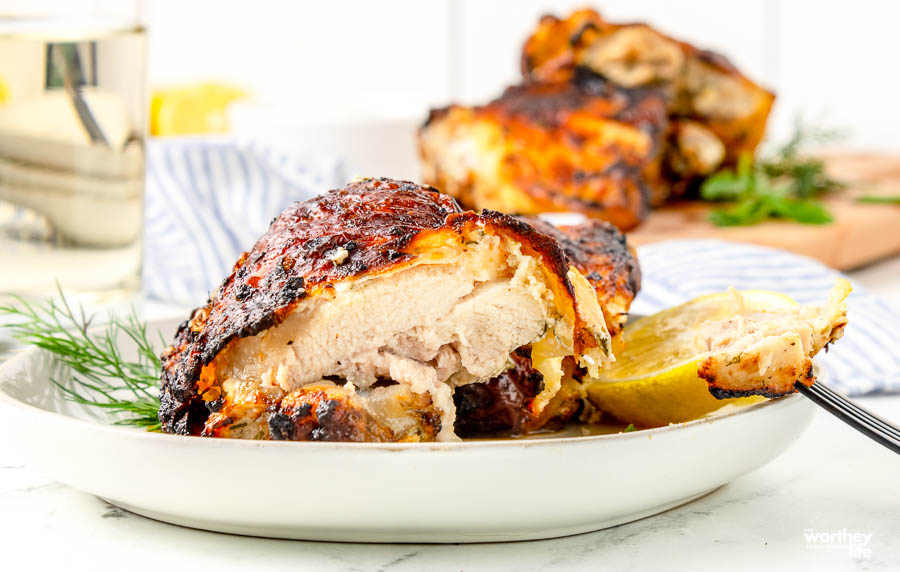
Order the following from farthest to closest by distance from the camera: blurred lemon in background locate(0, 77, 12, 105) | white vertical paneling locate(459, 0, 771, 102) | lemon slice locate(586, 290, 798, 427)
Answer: white vertical paneling locate(459, 0, 771, 102) → blurred lemon in background locate(0, 77, 12, 105) → lemon slice locate(586, 290, 798, 427)

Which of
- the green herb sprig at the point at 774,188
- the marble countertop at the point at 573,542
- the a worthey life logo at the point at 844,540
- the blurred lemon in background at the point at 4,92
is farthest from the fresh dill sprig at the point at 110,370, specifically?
the green herb sprig at the point at 774,188

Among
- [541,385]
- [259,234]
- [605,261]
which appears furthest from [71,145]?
[541,385]

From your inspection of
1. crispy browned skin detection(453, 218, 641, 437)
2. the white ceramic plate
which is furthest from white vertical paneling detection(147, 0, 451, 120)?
the white ceramic plate

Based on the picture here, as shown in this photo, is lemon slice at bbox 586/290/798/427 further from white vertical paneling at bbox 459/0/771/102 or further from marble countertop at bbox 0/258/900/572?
white vertical paneling at bbox 459/0/771/102

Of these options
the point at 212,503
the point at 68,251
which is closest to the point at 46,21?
the point at 68,251

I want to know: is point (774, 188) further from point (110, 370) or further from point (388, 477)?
point (388, 477)

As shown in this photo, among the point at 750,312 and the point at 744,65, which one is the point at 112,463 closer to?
the point at 750,312

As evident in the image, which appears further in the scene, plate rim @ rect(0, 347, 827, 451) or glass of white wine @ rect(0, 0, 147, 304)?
glass of white wine @ rect(0, 0, 147, 304)
